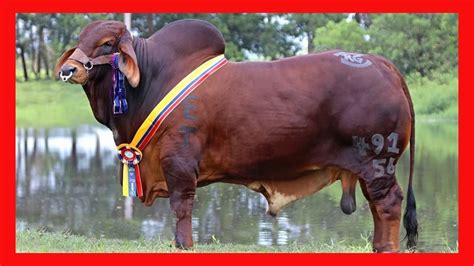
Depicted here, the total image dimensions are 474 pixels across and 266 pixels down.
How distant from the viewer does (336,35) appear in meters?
26.0

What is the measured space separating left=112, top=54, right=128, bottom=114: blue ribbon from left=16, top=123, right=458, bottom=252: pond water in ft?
7.24

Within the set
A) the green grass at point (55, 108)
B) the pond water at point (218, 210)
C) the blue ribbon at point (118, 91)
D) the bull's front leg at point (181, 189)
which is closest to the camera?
the bull's front leg at point (181, 189)

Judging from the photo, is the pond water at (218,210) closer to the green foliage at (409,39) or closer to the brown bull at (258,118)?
the brown bull at (258,118)

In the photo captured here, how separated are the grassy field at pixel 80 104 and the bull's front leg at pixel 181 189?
1903cm

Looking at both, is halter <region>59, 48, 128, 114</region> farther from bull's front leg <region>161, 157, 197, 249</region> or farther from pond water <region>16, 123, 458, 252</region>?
pond water <region>16, 123, 458, 252</region>

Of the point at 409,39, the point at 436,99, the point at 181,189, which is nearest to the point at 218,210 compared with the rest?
the point at 181,189

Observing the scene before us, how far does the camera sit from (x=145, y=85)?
5.39 meters

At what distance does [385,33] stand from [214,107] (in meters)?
23.4

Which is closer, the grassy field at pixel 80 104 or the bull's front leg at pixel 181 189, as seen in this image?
the bull's front leg at pixel 181 189

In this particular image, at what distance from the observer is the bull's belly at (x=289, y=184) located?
216 inches

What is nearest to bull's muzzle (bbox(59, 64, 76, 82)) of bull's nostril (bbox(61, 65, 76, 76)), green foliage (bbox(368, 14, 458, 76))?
bull's nostril (bbox(61, 65, 76, 76))

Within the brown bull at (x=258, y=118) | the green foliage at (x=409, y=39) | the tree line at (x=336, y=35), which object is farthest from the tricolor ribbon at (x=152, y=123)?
the green foliage at (x=409, y=39)

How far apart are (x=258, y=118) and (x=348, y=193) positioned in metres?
0.86

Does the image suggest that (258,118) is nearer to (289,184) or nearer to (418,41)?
(289,184)
